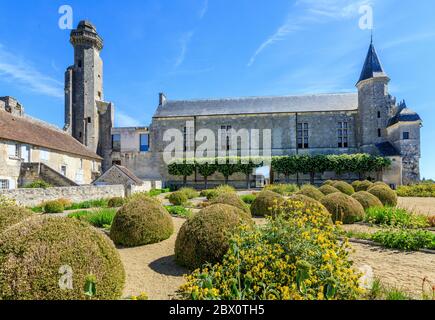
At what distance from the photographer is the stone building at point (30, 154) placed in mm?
15519

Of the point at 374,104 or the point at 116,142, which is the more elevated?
the point at 374,104

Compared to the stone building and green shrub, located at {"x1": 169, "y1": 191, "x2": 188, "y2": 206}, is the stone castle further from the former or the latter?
green shrub, located at {"x1": 169, "y1": 191, "x2": 188, "y2": 206}

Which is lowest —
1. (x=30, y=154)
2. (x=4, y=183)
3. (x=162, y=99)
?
(x=4, y=183)

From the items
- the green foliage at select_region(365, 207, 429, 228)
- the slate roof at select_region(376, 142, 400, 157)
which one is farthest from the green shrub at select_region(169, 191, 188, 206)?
the slate roof at select_region(376, 142, 400, 157)

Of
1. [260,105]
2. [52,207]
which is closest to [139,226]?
[52,207]

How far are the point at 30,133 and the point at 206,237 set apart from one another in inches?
809

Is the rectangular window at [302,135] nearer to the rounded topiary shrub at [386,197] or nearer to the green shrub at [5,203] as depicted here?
the rounded topiary shrub at [386,197]

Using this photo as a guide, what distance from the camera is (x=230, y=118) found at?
30.2 metres

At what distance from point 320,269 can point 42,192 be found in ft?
47.8

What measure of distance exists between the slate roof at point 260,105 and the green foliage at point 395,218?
73.0 ft

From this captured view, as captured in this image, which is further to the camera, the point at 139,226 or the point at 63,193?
the point at 63,193

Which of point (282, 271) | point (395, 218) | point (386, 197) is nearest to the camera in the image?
point (282, 271)

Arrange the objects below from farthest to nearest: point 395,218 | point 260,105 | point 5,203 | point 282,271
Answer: point 260,105
point 395,218
point 5,203
point 282,271

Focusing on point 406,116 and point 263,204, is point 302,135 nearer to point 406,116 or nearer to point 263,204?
point 406,116
